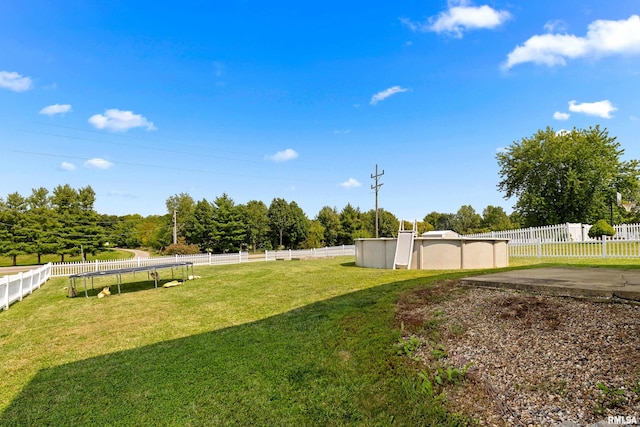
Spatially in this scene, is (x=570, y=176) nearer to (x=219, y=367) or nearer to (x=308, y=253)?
(x=308, y=253)

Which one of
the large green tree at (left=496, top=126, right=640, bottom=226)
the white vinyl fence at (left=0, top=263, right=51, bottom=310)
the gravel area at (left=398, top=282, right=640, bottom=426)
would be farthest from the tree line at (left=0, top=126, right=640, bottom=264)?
the gravel area at (left=398, top=282, right=640, bottom=426)

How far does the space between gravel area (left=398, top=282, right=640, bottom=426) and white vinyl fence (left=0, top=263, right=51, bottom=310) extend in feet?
31.8

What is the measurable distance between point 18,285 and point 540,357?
40.8ft

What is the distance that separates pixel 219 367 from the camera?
4.02 m

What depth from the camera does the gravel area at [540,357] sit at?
7.72ft

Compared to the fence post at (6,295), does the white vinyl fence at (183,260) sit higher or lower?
lower

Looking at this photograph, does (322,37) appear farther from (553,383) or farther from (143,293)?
(553,383)

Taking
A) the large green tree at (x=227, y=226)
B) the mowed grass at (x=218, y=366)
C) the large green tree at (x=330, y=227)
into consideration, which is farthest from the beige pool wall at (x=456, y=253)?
the large green tree at (x=330, y=227)

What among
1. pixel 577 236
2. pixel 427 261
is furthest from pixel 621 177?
pixel 427 261

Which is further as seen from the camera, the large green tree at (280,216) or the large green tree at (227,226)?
the large green tree at (280,216)

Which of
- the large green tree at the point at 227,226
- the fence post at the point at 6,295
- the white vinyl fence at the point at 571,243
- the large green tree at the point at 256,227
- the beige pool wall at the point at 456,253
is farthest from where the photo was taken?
the large green tree at the point at 256,227

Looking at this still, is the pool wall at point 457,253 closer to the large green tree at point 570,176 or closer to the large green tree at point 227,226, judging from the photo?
the large green tree at point 570,176

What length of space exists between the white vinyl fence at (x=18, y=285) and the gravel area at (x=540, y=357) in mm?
9702

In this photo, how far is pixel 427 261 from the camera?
11.2 metres
